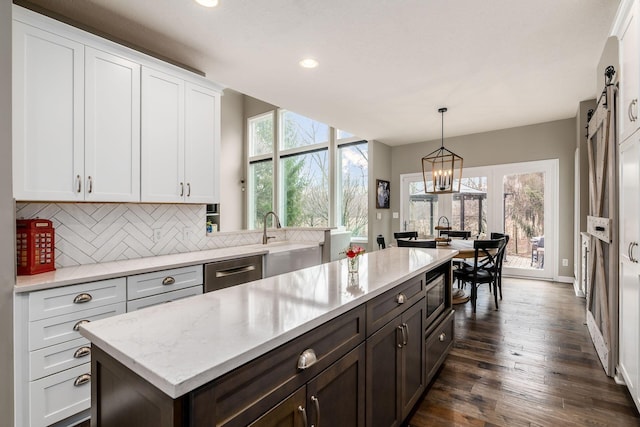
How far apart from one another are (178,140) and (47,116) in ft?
2.94

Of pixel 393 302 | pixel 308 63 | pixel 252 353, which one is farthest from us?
pixel 308 63

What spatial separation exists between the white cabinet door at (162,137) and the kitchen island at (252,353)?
156 cm

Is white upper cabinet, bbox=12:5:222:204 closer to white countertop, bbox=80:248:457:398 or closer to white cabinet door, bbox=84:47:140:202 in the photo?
white cabinet door, bbox=84:47:140:202

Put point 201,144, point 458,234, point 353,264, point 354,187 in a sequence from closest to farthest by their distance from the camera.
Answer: point 353,264
point 201,144
point 458,234
point 354,187

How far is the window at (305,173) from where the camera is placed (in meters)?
6.36

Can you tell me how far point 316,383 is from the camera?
103 centimetres

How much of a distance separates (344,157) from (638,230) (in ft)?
16.6

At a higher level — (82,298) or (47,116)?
(47,116)

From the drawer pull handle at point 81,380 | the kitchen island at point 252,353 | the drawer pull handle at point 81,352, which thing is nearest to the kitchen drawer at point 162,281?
the drawer pull handle at point 81,352

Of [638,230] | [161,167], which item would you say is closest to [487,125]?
[638,230]

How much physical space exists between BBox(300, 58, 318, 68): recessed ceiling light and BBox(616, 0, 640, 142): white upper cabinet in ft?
7.43

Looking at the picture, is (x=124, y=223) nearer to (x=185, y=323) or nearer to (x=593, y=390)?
(x=185, y=323)

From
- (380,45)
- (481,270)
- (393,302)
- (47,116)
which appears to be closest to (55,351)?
(47,116)

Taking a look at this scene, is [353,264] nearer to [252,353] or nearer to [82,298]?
[252,353]
